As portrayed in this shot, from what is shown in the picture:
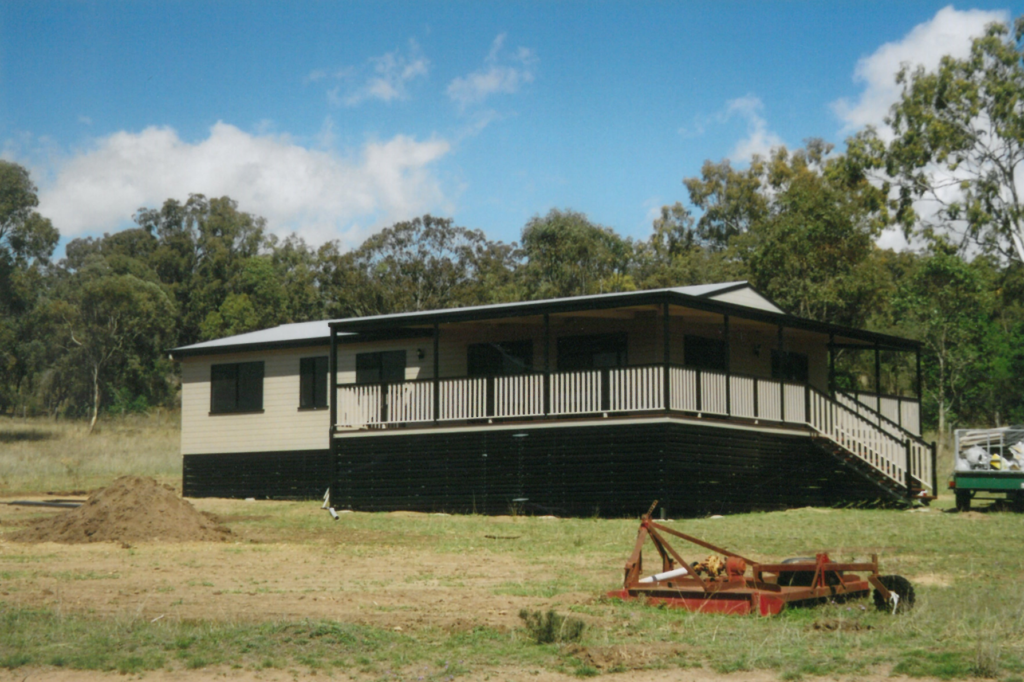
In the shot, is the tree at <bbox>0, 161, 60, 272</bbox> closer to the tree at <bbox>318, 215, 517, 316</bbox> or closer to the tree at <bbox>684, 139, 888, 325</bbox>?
the tree at <bbox>318, 215, 517, 316</bbox>

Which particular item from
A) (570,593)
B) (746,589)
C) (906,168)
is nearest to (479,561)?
(570,593)

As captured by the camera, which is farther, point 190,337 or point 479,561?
point 190,337

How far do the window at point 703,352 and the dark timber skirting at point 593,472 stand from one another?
2574mm

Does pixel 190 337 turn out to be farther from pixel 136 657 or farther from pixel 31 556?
pixel 136 657

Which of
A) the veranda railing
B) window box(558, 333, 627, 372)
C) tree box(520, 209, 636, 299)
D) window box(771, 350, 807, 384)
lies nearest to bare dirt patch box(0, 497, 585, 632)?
the veranda railing

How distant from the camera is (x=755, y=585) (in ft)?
34.4

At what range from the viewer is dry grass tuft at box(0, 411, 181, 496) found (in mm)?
31672

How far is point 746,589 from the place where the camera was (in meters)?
10.3

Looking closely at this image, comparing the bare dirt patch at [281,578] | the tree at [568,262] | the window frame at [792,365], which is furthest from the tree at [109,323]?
the bare dirt patch at [281,578]

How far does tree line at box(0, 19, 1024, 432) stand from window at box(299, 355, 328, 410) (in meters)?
20.0

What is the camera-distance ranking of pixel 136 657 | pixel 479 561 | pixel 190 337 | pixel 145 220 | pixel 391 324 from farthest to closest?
1. pixel 145 220
2. pixel 190 337
3. pixel 391 324
4. pixel 479 561
5. pixel 136 657

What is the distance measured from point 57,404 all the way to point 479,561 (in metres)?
57.6

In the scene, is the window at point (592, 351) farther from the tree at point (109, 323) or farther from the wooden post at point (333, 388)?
the tree at point (109, 323)

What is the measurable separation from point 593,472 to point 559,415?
123 cm
